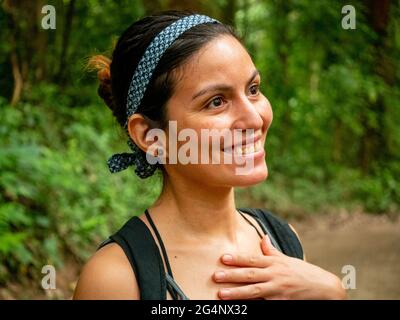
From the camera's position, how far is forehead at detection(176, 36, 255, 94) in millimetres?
1767

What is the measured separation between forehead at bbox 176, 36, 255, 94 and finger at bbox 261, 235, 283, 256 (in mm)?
616

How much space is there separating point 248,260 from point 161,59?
754 mm

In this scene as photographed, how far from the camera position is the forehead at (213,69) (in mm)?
Result: 1767

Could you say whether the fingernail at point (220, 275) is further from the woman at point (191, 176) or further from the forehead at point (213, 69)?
the forehead at point (213, 69)

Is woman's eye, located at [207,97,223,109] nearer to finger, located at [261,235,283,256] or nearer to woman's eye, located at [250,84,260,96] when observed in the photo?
woman's eye, located at [250,84,260,96]

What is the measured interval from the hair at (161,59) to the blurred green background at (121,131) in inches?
17.8

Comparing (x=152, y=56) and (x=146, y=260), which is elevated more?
(x=152, y=56)

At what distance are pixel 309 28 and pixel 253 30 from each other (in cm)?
108

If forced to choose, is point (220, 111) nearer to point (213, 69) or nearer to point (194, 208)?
point (213, 69)

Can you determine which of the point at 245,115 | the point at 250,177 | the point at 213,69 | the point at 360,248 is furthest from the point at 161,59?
the point at 360,248

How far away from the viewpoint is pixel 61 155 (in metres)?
5.18

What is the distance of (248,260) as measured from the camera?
183 centimetres

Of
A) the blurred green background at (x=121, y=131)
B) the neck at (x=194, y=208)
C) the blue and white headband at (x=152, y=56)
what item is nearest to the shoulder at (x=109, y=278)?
the neck at (x=194, y=208)

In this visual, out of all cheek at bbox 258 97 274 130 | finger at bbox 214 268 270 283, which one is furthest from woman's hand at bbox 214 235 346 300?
cheek at bbox 258 97 274 130
